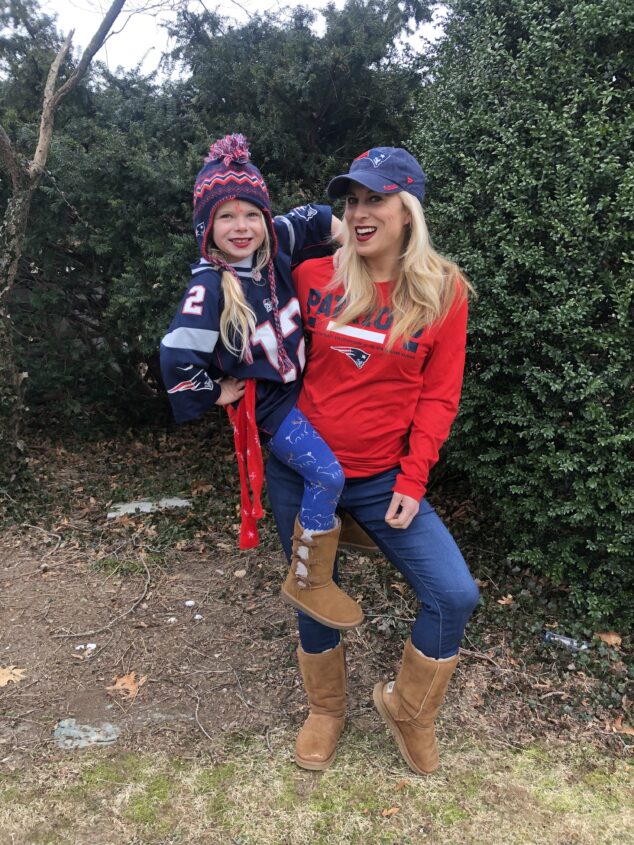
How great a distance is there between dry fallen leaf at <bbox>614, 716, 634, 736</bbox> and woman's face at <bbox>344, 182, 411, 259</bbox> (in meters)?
2.29

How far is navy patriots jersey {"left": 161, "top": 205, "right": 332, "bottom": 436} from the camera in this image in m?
2.19

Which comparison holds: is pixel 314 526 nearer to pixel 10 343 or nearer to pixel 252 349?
pixel 252 349

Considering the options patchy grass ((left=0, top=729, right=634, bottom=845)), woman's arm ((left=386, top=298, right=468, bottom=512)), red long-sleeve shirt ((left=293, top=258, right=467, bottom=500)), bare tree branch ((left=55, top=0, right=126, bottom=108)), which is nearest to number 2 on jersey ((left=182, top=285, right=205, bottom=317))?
red long-sleeve shirt ((left=293, top=258, right=467, bottom=500))

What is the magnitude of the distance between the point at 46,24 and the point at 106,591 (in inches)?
203

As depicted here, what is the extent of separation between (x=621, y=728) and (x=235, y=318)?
2417 mm

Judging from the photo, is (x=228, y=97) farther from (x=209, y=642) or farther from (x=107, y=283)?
(x=209, y=642)

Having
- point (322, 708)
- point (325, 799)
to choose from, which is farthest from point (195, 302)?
point (325, 799)

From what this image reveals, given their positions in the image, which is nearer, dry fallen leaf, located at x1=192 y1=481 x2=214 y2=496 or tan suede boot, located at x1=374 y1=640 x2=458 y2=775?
tan suede boot, located at x1=374 y1=640 x2=458 y2=775

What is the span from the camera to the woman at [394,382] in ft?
7.22

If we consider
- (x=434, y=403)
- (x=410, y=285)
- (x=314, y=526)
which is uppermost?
(x=410, y=285)

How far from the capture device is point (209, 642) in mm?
3459

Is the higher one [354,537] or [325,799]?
[354,537]

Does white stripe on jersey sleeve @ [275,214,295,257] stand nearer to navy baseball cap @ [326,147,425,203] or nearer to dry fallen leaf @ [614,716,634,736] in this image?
navy baseball cap @ [326,147,425,203]

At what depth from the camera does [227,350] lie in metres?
2.27
